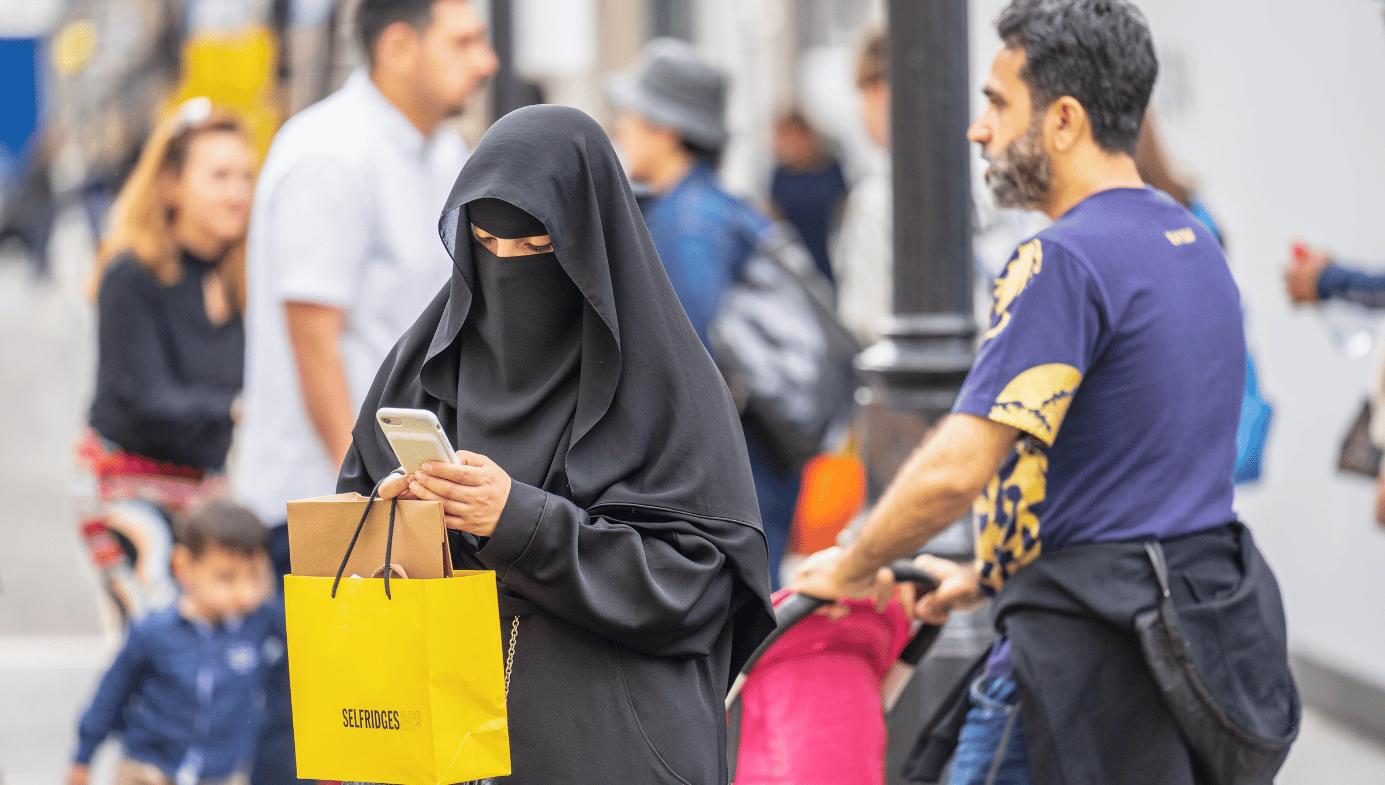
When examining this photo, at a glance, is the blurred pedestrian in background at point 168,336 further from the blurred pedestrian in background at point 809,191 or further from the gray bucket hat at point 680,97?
the blurred pedestrian in background at point 809,191

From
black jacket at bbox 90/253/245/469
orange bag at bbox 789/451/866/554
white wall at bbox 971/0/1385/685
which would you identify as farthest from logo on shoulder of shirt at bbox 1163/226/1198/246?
orange bag at bbox 789/451/866/554

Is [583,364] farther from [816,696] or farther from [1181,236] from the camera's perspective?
[1181,236]

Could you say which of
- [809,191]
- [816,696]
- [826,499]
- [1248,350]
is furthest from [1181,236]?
[809,191]

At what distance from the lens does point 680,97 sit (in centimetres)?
601

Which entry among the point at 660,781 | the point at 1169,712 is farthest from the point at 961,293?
the point at 660,781

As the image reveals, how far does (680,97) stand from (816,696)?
326 cm

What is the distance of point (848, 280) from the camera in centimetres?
889

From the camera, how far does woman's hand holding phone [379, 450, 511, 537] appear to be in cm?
241

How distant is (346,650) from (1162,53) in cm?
557

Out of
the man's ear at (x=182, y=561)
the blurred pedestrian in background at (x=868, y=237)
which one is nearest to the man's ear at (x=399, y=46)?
the man's ear at (x=182, y=561)

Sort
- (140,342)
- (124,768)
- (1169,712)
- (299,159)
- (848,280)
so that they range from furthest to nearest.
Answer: (848,280), (140,342), (124,768), (299,159), (1169,712)

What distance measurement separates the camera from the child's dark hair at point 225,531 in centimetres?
480

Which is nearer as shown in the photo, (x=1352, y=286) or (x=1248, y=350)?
(x=1248, y=350)

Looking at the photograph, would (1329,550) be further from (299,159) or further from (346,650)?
(346,650)
